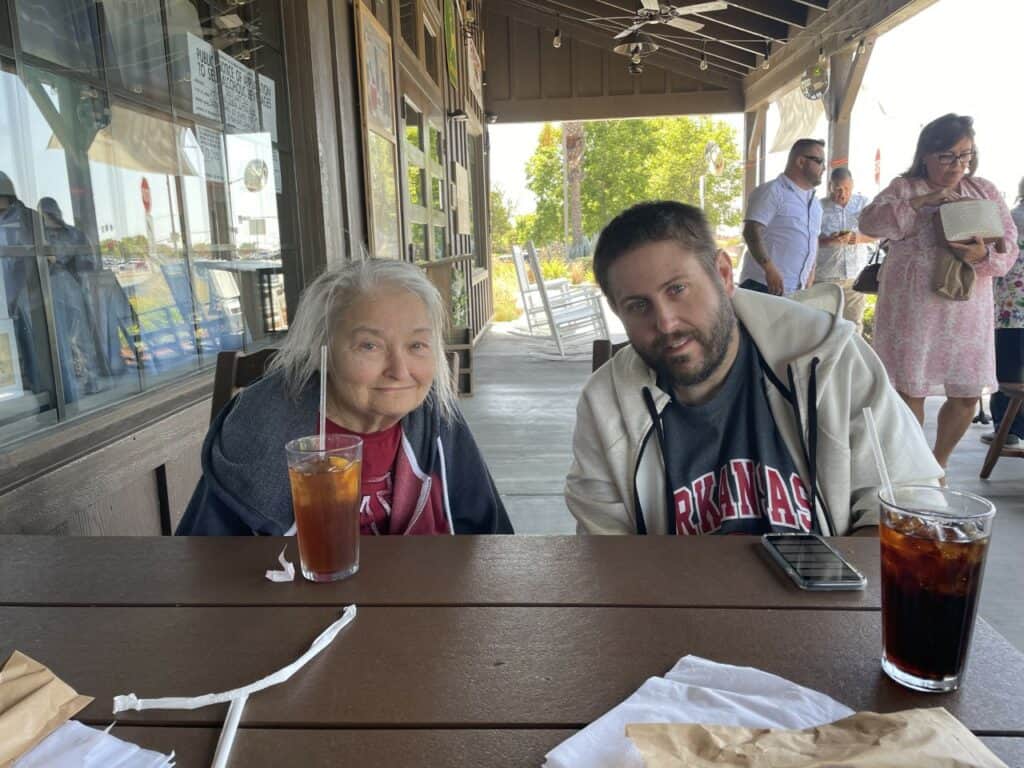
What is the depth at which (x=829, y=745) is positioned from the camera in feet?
1.66

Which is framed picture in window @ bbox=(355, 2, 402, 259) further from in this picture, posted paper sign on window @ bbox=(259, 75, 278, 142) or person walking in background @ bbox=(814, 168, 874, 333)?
person walking in background @ bbox=(814, 168, 874, 333)

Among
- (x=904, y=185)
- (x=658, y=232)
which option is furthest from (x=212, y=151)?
(x=904, y=185)

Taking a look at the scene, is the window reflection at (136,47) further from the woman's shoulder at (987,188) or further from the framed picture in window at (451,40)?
the framed picture in window at (451,40)

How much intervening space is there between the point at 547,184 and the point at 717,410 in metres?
19.6

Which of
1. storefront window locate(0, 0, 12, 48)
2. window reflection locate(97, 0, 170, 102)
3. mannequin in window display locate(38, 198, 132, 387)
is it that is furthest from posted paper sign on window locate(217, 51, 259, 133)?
storefront window locate(0, 0, 12, 48)

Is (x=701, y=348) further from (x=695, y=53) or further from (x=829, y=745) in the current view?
(x=695, y=53)

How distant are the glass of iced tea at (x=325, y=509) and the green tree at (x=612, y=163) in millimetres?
20078

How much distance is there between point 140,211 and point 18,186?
0.44 m

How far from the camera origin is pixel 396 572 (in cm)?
86

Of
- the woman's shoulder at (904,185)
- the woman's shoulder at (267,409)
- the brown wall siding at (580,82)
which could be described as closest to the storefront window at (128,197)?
the woman's shoulder at (267,409)

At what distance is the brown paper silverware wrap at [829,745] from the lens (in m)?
0.48

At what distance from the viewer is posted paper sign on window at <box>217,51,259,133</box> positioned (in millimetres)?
2260

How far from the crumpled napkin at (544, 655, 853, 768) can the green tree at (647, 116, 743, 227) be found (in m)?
21.3

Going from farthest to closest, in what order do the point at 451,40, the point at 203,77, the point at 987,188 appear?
the point at 451,40, the point at 987,188, the point at 203,77
